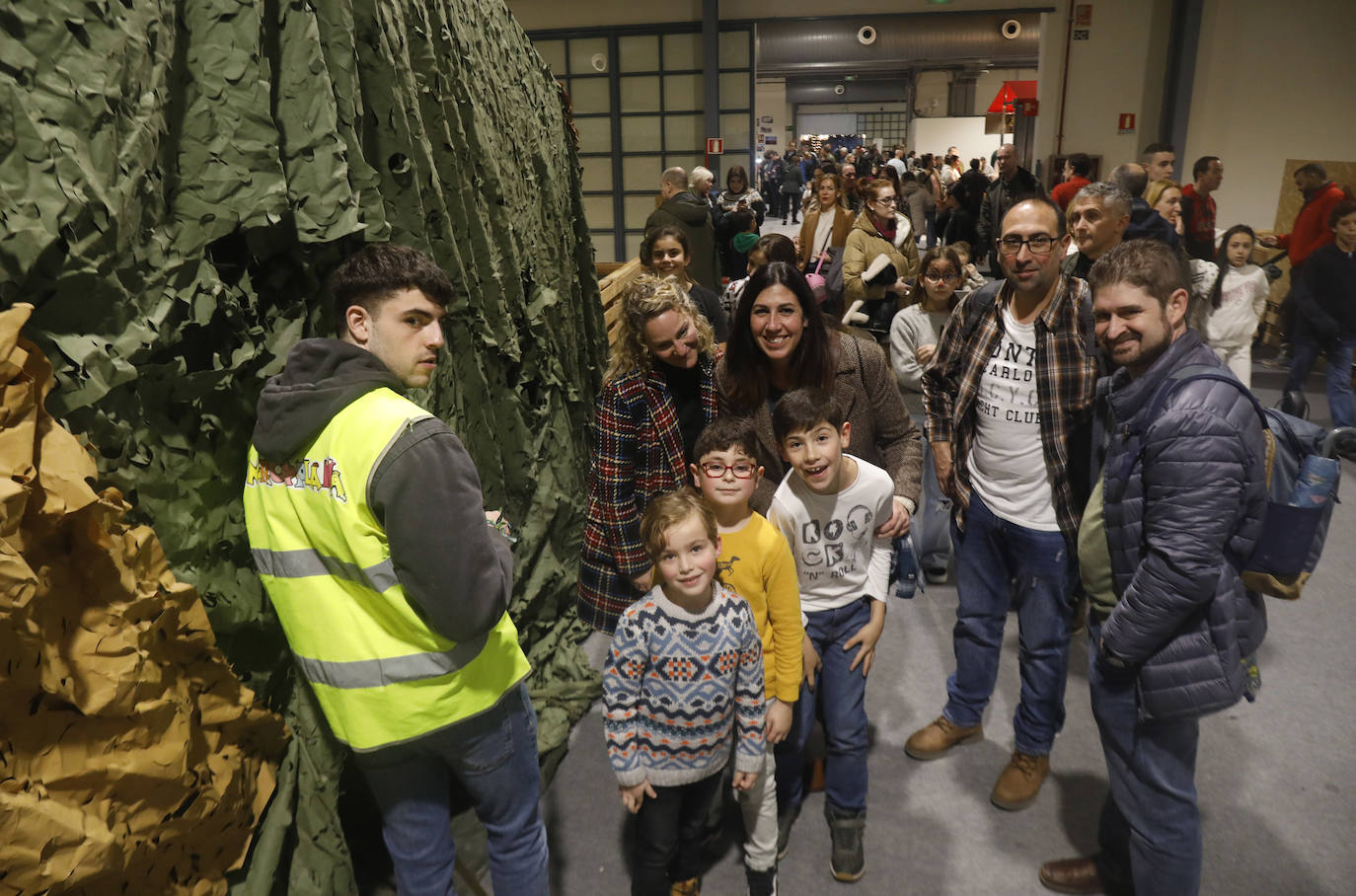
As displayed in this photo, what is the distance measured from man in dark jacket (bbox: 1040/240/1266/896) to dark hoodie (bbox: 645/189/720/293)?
3.69 metres

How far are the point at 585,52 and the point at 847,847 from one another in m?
10.00

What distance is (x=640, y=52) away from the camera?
10.3 meters

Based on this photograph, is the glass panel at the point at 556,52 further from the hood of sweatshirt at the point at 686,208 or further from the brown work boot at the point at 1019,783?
the brown work boot at the point at 1019,783

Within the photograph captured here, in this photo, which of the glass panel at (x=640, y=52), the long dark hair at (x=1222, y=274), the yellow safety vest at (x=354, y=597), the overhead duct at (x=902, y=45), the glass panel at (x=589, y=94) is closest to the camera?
the yellow safety vest at (x=354, y=597)

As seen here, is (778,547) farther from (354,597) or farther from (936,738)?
(936,738)

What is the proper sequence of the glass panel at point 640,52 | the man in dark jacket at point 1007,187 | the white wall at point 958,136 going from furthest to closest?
1. the white wall at point 958,136
2. the glass panel at point 640,52
3. the man in dark jacket at point 1007,187

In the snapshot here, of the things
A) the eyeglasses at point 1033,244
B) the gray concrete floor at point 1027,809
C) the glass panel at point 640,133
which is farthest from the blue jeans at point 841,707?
the glass panel at point 640,133

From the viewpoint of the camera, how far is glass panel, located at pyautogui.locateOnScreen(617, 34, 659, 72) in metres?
10.2

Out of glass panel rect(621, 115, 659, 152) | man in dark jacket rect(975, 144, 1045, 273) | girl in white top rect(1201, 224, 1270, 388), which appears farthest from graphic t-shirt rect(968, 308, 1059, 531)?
glass panel rect(621, 115, 659, 152)

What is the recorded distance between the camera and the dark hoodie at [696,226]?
5605 mm

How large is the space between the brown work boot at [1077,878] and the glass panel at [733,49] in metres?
9.67

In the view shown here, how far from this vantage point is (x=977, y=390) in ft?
8.52

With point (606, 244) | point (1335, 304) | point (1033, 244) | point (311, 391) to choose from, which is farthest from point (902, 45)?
point (311, 391)

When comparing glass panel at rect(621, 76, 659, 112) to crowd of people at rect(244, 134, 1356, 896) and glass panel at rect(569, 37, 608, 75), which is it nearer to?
glass panel at rect(569, 37, 608, 75)
